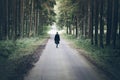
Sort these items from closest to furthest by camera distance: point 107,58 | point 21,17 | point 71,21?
point 107,58 < point 21,17 < point 71,21

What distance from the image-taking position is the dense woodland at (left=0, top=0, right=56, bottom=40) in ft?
124

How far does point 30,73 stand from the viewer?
1552 cm

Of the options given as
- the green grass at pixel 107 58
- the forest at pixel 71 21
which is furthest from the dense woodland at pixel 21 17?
the green grass at pixel 107 58

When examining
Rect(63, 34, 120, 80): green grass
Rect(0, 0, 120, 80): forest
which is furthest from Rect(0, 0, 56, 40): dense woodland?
Rect(63, 34, 120, 80): green grass

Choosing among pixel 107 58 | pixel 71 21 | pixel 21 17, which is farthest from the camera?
pixel 71 21

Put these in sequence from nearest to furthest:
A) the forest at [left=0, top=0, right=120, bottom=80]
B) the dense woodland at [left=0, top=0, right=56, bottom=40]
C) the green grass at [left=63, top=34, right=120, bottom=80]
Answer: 1. the green grass at [left=63, top=34, right=120, bottom=80]
2. the forest at [left=0, top=0, right=120, bottom=80]
3. the dense woodland at [left=0, top=0, right=56, bottom=40]

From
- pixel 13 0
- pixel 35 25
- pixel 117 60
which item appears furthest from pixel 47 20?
pixel 117 60

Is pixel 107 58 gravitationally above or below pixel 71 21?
below

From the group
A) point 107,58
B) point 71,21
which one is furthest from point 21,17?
point 71,21

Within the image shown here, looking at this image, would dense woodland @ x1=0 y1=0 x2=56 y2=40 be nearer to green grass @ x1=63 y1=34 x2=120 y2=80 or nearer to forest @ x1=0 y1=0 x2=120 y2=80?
forest @ x1=0 y1=0 x2=120 y2=80

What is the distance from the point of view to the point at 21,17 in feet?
141

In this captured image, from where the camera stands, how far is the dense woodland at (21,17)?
37941 millimetres

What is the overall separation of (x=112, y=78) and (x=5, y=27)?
24.5 meters

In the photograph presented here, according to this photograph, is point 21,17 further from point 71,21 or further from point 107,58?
point 71,21
